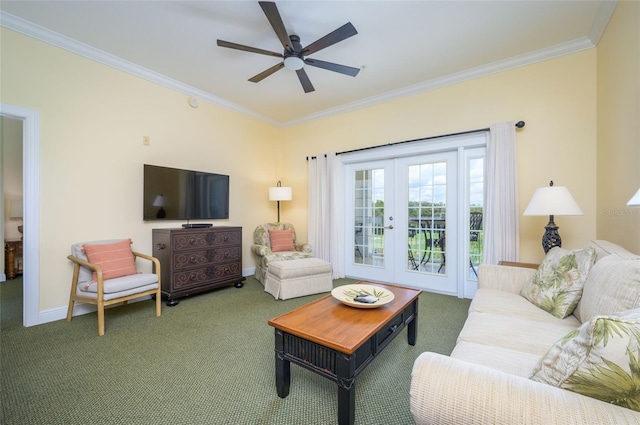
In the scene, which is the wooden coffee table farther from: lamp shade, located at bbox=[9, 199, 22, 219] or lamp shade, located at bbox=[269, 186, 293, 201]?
lamp shade, located at bbox=[9, 199, 22, 219]

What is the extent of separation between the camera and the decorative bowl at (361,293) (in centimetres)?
173

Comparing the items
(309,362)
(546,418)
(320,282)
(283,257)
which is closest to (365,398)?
(309,362)

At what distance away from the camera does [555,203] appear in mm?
2301

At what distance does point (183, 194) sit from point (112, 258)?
1193 mm

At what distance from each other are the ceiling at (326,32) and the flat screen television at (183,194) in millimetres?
1218

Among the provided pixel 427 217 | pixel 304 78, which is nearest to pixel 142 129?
pixel 304 78

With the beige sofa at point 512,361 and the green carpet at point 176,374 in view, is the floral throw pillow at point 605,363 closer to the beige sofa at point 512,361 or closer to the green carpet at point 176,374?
the beige sofa at point 512,361

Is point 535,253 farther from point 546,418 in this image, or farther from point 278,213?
point 278,213

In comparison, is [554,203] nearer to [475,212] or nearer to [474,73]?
[475,212]

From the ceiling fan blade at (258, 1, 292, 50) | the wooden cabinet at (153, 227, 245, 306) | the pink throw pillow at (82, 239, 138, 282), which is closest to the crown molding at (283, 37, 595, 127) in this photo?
the ceiling fan blade at (258, 1, 292, 50)

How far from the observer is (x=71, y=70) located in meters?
2.79

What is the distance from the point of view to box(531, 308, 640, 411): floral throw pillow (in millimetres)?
659

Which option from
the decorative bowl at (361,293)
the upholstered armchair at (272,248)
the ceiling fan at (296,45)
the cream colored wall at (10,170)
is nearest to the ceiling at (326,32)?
the ceiling fan at (296,45)

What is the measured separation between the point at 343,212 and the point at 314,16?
9.01ft
